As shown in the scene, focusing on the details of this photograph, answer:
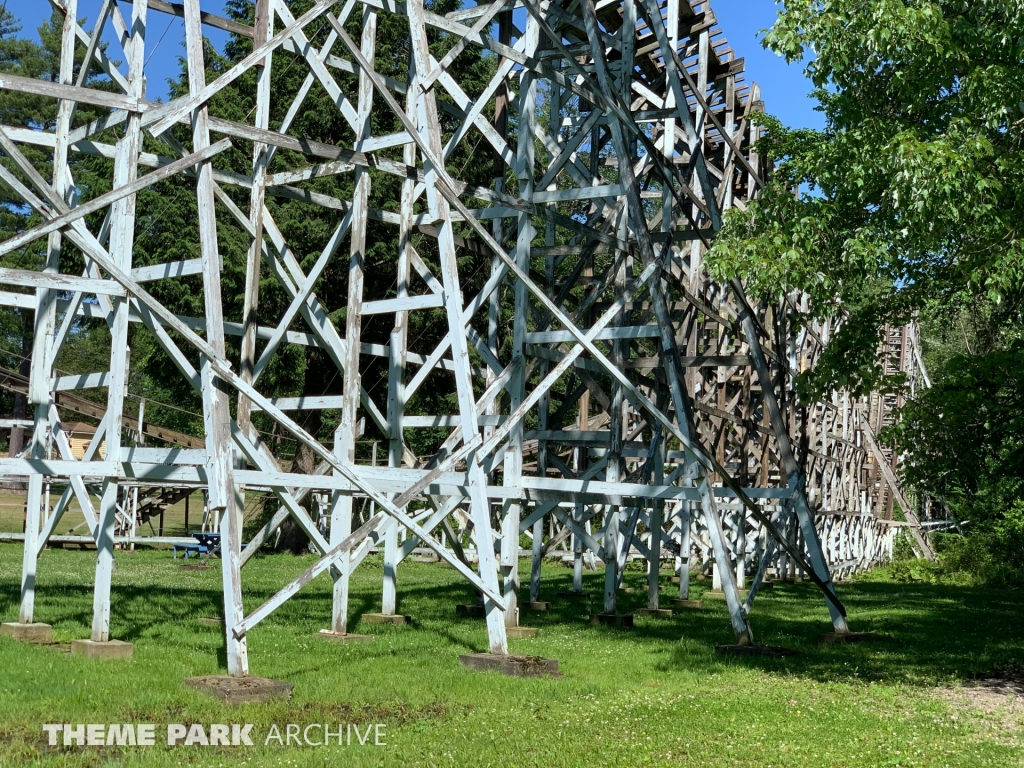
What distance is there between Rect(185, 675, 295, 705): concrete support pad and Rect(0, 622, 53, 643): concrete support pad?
2.74 meters

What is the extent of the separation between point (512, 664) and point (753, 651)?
2987mm

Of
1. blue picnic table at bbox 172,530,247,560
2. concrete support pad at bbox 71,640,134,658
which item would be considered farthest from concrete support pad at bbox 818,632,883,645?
blue picnic table at bbox 172,530,247,560

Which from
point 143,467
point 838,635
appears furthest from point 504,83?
point 838,635

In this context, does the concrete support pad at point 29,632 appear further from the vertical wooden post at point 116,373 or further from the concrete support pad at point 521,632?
the concrete support pad at point 521,632

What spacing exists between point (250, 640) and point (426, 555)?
1636 centimetres

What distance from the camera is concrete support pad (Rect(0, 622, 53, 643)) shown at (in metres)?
10.2

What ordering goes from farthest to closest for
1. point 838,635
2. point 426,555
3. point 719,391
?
point 426,555 → point 719,391 → point 838,635

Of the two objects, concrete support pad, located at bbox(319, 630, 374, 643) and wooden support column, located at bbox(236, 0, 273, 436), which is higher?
wooden support column, located at bbox(236, 0, 273, 436)

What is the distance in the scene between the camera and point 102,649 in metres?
9.42

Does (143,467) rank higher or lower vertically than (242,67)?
lower

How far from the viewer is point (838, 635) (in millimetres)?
12727

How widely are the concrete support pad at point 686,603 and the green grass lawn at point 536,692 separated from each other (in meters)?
2.09

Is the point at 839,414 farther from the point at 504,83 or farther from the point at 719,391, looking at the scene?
the point at 504,83

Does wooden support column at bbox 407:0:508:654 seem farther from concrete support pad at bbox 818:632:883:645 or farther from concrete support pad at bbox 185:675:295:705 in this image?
concrete support pad at bbox 818:632:883:645
